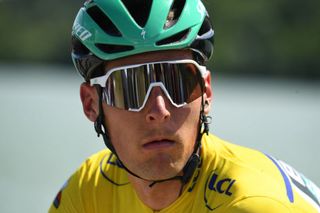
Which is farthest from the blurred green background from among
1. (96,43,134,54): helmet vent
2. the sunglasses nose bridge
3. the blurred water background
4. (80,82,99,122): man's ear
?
the sunglasses nose bridge

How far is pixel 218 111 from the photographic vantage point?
6852 millimetres

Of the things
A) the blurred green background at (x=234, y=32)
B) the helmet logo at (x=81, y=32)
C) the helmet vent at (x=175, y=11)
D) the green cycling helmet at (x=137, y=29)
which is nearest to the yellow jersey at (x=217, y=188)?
the green cycling helmet at (x=137, y=29)

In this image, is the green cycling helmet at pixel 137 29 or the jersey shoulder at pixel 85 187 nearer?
the green cycling helmet at pixel 137 29

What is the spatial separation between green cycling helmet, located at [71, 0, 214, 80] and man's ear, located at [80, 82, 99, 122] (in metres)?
0.10

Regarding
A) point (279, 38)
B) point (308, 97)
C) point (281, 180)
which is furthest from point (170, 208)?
point (279, 38)

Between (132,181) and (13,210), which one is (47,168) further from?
(132,181)

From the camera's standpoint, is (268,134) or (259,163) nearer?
(259,163)

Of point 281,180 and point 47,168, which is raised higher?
point 281,180

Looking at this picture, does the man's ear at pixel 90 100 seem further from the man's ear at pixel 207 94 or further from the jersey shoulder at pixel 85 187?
the man's ear at pixel 207 94

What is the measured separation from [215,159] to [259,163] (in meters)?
0.21

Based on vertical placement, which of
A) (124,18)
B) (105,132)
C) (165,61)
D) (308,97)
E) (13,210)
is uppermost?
(124,18)

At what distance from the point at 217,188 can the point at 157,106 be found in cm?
44

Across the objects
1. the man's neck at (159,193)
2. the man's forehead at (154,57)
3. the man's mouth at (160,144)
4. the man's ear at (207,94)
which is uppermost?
the man's forehead at (154,57)

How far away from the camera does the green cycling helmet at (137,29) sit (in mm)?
2945
